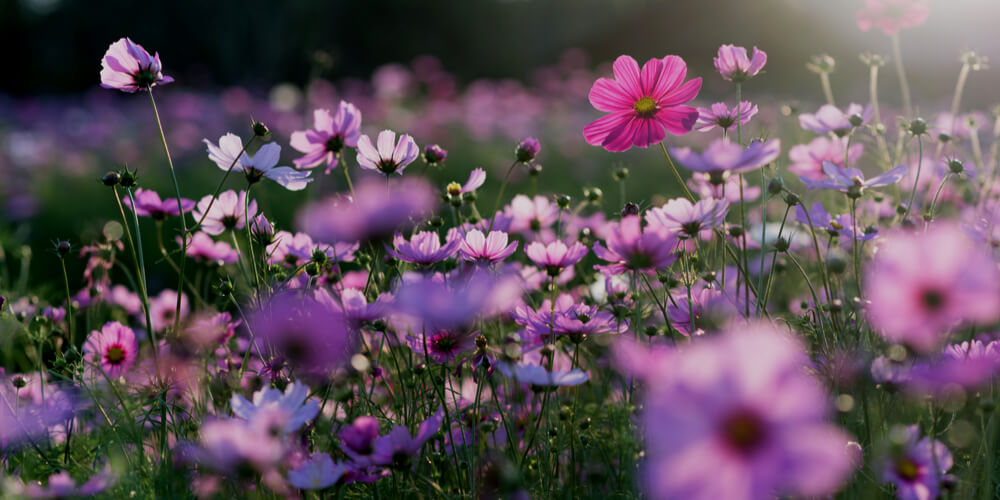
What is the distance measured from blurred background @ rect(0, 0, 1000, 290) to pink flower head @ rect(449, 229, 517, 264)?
2147 mm

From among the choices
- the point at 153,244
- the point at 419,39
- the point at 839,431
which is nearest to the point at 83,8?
the point at 419,39

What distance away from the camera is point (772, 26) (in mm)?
12703

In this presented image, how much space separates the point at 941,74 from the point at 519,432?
12.5 m

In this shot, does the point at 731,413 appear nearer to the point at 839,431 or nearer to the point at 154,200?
the point at 839,431

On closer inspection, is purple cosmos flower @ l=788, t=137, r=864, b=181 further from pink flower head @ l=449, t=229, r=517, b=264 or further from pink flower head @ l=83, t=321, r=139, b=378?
pink flower head @ l=83, t=321, r=139, b=378

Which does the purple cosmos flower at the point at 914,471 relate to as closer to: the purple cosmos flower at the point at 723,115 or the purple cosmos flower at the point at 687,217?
the purple cosmos flower at the point at 687,217

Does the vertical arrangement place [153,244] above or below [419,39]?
below

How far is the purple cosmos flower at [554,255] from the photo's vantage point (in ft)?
3.37

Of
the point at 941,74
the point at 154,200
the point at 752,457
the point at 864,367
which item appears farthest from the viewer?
the point at 941,74

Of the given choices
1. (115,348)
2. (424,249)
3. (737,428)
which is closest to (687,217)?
(424,249)

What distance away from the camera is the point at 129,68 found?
1.05 meters

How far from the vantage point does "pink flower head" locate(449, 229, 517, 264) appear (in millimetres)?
992

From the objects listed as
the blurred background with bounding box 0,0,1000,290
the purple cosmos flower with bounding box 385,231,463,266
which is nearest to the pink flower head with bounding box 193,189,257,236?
the purple cosmos flower with bounding box 385,231,463,266

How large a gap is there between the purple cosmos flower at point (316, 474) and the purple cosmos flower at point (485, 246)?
329mm
